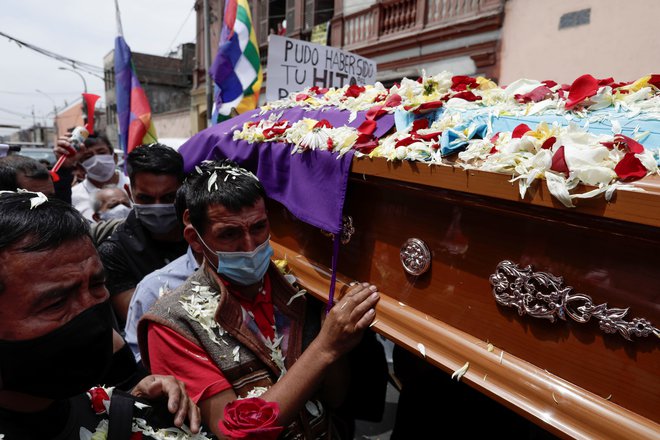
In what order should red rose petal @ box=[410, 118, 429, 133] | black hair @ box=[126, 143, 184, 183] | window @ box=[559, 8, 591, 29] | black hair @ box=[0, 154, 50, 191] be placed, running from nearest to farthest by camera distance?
red rose petal @ box=[410, 118, 429, 133] < black hair @ box=[126, 143, 184, 183] < black hair @ box=[0, 154, 50, 191] < window @ box=[559, 8, 591, 29]

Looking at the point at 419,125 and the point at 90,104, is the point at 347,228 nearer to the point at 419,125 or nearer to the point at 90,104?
the point at 419,125

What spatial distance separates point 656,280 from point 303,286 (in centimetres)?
128

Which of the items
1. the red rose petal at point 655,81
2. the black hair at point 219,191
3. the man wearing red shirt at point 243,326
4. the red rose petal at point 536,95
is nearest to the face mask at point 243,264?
the man wearing red shirt at point 243,326

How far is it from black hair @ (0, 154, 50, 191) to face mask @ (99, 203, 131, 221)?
57 centimetres

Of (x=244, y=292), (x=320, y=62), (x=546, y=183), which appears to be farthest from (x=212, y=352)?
(x=320, y=62)

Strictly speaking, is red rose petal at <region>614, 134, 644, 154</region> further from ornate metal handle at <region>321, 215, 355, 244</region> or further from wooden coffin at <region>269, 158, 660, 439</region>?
ornate metal handle at <region>321, 215, 355, 244</region>

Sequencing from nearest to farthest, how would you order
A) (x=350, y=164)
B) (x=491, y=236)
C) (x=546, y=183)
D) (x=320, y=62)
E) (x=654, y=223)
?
(x=654, y=223)
(x=546, y=183)
(x=491, y=236)
(x=350, y=164)
(x=320, y=62)

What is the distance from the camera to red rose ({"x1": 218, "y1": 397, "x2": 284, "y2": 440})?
1.20 metres

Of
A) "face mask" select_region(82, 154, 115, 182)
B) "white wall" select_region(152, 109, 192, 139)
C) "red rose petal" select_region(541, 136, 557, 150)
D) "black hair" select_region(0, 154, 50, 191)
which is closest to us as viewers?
"red rose petal" select_region(541, 136, 557, 150)

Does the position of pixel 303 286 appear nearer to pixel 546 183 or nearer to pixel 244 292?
pixel 244 292

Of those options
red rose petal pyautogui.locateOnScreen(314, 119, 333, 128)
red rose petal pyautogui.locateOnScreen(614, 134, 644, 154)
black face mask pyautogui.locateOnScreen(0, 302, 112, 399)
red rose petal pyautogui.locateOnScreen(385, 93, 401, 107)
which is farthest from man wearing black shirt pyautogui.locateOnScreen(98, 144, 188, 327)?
red rose petal pyautogui.locateOnScreen(614, 134, 644, 154)

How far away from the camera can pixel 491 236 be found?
1.18 m

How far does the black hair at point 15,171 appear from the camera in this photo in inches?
96.6

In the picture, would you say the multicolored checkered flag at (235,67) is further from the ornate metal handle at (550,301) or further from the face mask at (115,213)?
the ornate metal handle at (550,301)
